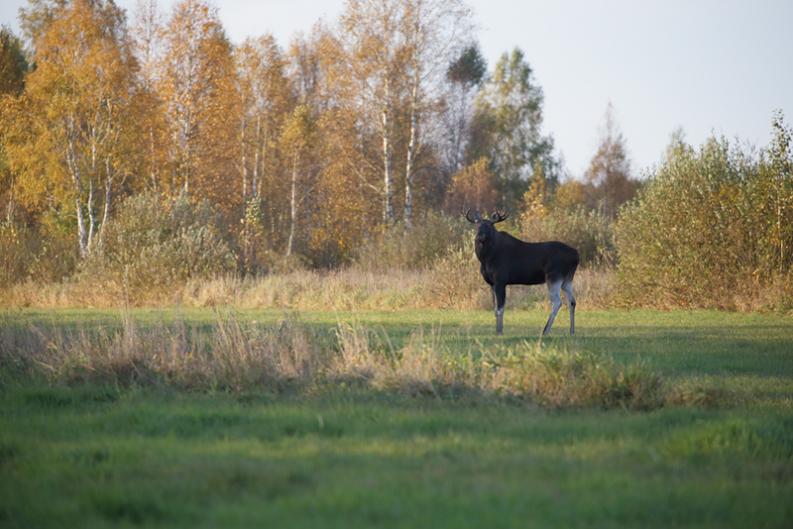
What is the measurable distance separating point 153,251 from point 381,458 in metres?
23.3

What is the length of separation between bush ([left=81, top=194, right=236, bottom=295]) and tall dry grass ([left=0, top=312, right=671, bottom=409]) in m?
16.1

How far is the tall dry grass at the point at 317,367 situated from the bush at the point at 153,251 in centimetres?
1612

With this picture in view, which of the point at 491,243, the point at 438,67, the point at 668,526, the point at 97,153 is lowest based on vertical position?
the point at 668,526

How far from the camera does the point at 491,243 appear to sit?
17.3 meters

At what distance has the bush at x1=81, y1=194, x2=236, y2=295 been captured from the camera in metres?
27.9

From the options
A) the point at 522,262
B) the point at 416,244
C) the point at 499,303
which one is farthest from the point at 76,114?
the point at 499,303

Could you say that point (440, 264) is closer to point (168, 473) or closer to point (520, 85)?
point (168, 473)

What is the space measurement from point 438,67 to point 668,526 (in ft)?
111

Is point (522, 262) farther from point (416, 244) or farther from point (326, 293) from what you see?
point (416, 244)

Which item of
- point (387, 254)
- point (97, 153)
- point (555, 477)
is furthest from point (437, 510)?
point (97, 153)

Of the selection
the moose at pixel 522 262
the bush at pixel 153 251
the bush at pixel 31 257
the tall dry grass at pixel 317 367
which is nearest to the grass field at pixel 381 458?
the tall dry grass at pixel 317 367

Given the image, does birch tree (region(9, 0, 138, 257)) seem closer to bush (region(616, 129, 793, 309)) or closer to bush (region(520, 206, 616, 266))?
bush (region(520, 206, 616, 266))

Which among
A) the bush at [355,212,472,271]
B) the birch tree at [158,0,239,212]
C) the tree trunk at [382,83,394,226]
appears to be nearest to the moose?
the bush at [355,212,472,271]

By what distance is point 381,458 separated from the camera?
252 inches
